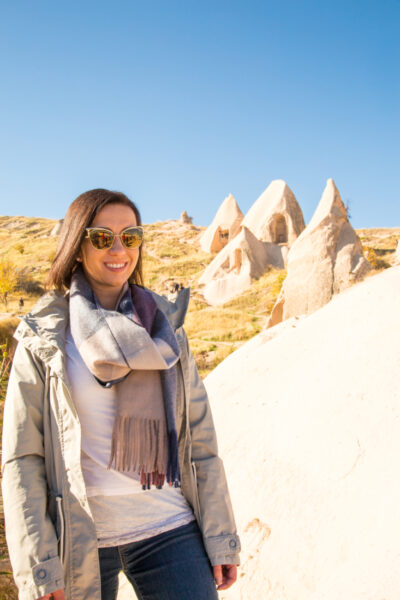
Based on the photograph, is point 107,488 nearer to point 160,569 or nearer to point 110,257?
point 160,569

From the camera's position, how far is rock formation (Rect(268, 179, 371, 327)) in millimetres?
9406

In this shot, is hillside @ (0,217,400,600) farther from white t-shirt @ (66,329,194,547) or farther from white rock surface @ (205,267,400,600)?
white t-shirt @ (66,329,194,547)

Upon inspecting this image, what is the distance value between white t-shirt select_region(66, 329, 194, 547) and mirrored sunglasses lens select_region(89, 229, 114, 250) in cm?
35

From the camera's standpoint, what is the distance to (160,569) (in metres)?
1.36

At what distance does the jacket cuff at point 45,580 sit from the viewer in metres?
1.26

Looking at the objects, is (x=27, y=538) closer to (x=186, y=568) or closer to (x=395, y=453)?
(x=186, y=568)

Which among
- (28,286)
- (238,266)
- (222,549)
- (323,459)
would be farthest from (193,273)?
(222,549)

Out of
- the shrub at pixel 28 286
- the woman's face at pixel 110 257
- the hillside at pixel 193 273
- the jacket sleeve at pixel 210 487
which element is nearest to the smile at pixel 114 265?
the woman's face at pixel 110 257

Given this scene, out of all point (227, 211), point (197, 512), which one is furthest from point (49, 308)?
point (227, 211)

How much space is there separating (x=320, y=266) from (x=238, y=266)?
34.9ft

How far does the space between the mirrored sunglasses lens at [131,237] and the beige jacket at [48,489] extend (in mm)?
321

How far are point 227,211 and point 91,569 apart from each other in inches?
1042

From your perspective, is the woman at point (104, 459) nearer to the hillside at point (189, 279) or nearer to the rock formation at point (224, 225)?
the hillside at point (189, 279)

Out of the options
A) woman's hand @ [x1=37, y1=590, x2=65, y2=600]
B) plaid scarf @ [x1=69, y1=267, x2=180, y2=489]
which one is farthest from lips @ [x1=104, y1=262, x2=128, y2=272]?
woman's hand @ [x1=37, y1=590, x2=65, y2=600]
